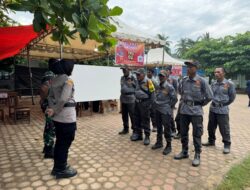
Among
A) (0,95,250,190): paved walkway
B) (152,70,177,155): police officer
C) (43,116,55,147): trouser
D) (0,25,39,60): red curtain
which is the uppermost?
(0,25,39,60): red curtain

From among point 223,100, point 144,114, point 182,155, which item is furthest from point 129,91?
point 223,100

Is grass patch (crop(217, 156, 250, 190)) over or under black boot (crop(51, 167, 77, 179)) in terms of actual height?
under

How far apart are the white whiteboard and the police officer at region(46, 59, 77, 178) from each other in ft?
12.3

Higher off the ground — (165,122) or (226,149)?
(165,122)

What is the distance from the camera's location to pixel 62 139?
9.62 ft

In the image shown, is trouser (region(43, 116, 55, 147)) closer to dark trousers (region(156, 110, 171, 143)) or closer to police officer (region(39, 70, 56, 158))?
police officer (region(39, 70, 56, 158))

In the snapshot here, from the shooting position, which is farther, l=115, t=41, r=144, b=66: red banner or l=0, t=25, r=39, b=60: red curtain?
l=115, t=41, r=144, b=66: red banner

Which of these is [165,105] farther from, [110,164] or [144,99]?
A: [110,164]

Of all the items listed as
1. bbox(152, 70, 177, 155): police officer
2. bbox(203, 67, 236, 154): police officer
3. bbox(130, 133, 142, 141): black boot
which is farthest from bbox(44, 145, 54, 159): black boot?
bbox(203, 67, 236, 154): police officer

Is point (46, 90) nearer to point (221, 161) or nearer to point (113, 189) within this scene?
point (113, 189)

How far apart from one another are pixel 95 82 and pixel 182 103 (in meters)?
4.00

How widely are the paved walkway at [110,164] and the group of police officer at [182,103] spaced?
263 mm

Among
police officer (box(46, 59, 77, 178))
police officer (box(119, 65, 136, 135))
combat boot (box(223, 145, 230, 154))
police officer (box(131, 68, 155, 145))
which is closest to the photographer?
police officer (box(46, 59, 77, 178))

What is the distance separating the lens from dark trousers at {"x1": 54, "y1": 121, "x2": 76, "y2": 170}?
288 centimetres
